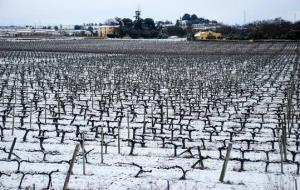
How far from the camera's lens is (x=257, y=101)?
1783 centimetres

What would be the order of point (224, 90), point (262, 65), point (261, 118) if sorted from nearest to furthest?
point (261, 118) → point (224, 90) → point (262, 65)

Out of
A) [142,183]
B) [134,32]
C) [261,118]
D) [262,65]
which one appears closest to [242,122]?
[261,118]

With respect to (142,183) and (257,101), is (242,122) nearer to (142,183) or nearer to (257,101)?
(257,101)

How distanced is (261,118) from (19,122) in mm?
7348

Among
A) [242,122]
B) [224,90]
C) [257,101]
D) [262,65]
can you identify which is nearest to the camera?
[242,122]

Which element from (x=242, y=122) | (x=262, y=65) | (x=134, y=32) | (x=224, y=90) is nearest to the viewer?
(x=242, y=122)

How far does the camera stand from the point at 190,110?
15484 mm

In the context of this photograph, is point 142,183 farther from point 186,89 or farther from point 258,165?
point 186,89

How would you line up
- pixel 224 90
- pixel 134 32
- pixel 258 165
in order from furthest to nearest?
pixel 134 32 < pixel 224 90 < pixel 258 165

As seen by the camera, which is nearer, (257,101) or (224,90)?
(257,101)

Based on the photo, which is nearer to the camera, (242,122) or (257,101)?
(242,122)

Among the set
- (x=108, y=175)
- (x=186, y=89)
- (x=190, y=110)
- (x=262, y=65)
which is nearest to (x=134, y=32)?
(x=262, y=65)

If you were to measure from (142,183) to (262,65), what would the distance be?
25.0 meters

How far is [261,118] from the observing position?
14977 mm
